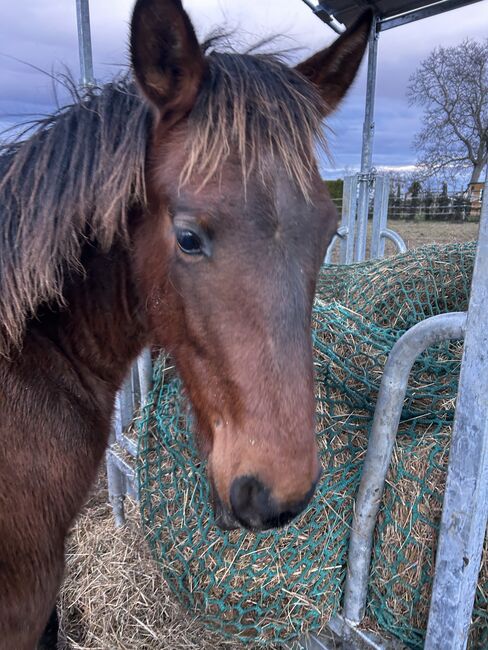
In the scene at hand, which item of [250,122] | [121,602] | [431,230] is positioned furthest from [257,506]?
[431,230]

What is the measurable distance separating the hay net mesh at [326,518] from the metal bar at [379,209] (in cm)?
303

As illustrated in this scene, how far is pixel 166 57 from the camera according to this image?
1.31 meters

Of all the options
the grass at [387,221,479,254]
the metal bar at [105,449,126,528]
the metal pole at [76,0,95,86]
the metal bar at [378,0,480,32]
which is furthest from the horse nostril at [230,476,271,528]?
the grass at [387,221,479,254]

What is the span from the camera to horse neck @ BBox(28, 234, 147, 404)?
5.14 ft

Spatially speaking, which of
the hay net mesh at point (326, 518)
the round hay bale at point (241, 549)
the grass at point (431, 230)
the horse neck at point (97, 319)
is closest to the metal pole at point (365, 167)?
the hay net mesh at point (326, 518)

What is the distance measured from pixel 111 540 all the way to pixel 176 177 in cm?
258

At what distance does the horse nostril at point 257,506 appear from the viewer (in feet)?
3.66

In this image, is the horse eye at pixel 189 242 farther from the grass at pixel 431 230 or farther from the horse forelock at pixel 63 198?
the grass at pixel 431 230

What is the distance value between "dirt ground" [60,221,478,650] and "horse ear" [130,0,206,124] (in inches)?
90.1

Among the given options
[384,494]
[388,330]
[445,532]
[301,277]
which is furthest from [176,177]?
[388,330]

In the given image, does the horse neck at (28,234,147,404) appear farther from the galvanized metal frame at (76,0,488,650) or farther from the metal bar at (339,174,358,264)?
the metal bar at (339,174,358,264)

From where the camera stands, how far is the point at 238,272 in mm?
1183

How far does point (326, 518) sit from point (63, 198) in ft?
5.07

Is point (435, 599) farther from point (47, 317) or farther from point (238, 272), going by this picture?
point (47, 317)
